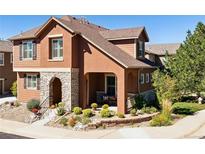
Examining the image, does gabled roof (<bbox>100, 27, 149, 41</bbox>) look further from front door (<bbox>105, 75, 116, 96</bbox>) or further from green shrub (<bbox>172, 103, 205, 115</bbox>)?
green shrub (<bbox>172, 103, 205, 115</bbox>)

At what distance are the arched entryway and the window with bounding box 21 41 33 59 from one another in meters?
3.20

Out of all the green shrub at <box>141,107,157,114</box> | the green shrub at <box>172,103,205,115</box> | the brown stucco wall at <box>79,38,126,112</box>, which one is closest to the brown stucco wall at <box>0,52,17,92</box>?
the brown stucco wall at <box>79,38,126,112</box>

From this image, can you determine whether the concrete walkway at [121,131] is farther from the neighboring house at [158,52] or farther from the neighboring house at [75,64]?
the neighboring house at [158,52]

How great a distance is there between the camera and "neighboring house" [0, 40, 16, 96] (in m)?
28.7

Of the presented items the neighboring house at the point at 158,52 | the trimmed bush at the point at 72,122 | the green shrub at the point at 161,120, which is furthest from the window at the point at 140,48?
the trimmed bush at the point at 72,122

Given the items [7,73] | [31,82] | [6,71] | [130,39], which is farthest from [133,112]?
[6,71]

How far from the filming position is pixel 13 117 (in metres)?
19.2

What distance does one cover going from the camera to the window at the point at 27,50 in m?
22.2

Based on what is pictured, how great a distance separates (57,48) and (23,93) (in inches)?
221

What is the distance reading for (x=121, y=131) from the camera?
15141 mm
